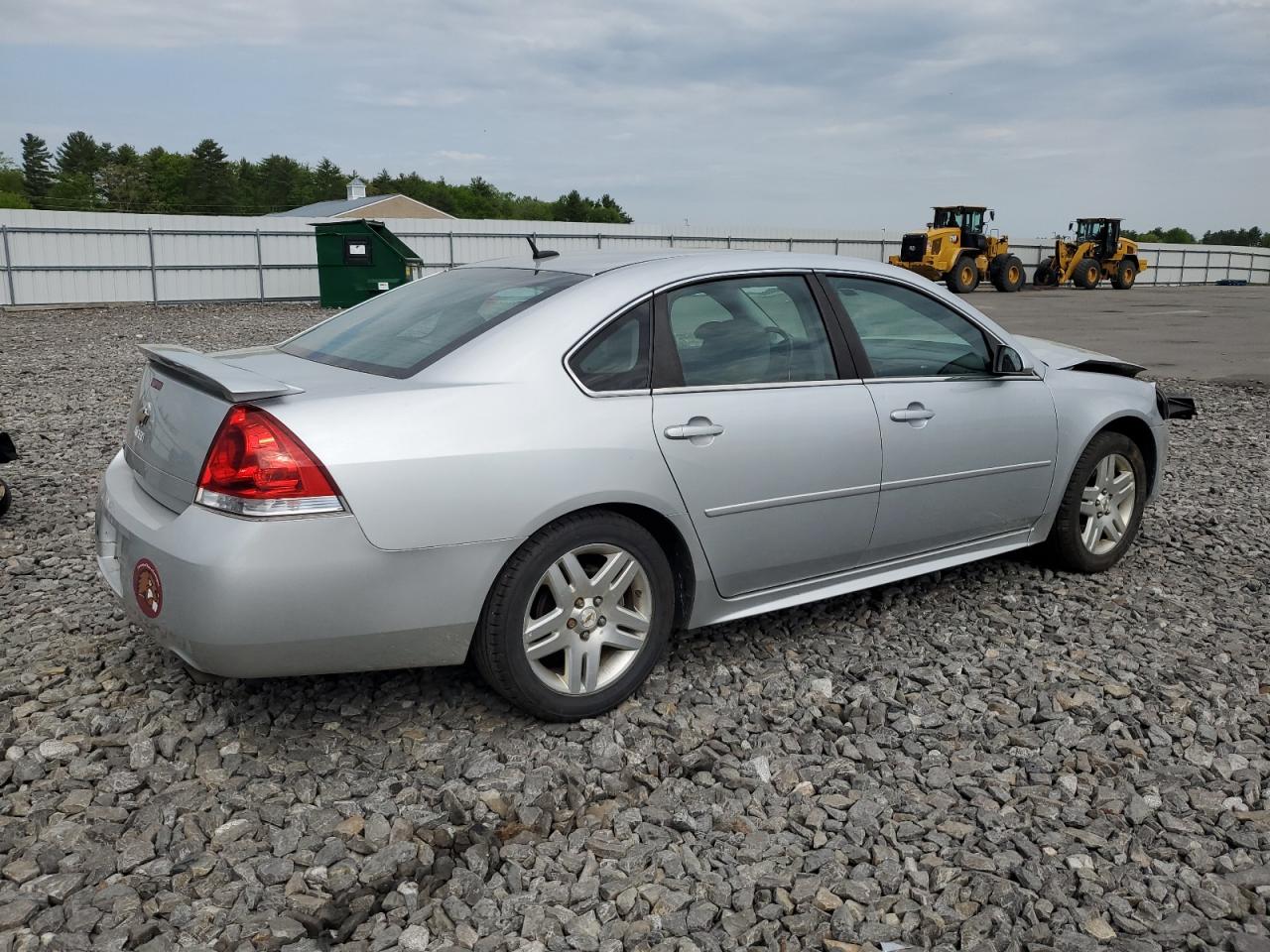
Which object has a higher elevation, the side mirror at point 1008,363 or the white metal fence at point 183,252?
the white metal fence at point 183,252

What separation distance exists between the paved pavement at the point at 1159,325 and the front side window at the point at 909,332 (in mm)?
10060

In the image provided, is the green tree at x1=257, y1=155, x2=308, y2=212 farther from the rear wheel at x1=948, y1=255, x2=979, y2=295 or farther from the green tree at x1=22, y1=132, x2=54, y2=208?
the rear wheel at x1=948, y1=255, x2=979, y2=295

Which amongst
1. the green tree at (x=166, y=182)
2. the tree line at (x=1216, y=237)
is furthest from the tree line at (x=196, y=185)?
the tree line at (x=1216, y=237)

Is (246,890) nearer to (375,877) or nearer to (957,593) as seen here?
A: (375,877)

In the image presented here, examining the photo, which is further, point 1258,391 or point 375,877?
point 1258,391

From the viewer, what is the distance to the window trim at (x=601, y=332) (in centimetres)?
316

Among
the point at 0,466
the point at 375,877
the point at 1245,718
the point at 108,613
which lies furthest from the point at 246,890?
the point at 0,466

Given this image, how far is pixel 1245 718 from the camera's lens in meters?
3.42

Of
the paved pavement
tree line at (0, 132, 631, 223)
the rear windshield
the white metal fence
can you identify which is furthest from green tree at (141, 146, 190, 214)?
the rear windshield

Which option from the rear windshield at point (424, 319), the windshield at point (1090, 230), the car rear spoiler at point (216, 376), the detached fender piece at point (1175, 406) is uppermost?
the windshield at point (1090, 230)

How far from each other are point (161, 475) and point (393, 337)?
0.86m

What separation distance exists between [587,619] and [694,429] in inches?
26.9

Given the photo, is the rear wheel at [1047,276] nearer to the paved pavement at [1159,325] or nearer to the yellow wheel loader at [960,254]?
the paved pavement at [1159,325]

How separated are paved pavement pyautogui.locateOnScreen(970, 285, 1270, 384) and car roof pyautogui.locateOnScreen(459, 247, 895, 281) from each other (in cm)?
1068
